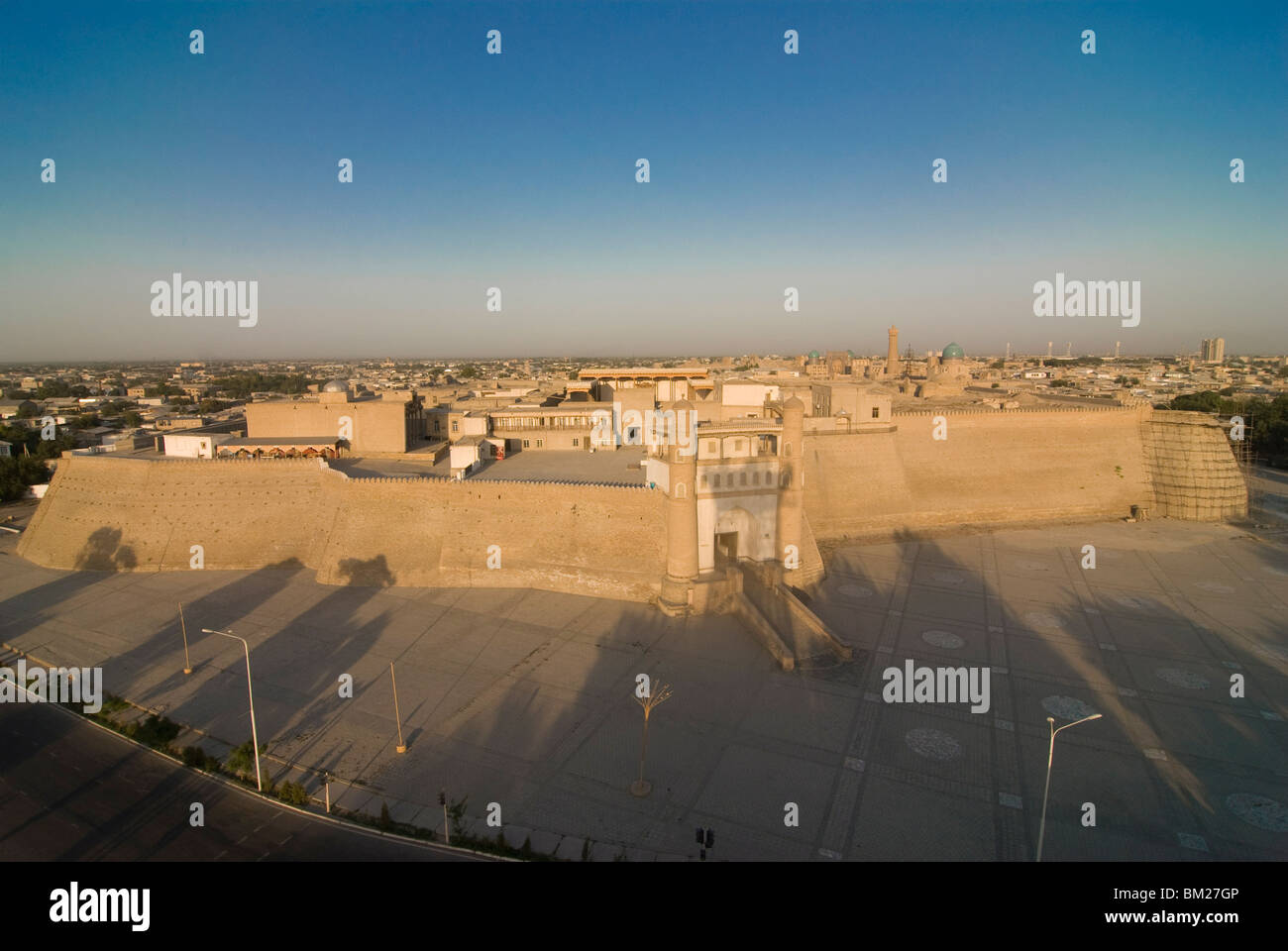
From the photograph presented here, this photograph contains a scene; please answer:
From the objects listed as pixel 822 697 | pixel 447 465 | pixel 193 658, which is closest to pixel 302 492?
pixel 447 465

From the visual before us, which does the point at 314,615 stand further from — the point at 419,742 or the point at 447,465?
the point at 447,465

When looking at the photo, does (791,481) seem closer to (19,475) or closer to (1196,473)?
(1196,473)

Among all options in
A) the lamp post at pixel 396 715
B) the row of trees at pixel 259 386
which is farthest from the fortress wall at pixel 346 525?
the row of trees at pixel 259 386

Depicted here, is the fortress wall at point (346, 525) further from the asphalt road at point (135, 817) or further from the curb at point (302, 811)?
the asphalt road at point (135, 817)

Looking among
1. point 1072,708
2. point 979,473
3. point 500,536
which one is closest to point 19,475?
point 500,536

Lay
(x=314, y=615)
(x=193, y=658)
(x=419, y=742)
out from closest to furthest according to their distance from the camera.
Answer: (x=419, y=742) → (x=193, y=658) → (x=314, y=615)

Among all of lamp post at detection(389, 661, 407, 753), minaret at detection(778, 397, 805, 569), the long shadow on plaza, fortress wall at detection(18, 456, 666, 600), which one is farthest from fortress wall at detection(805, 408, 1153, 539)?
lamp post at detection(389, 661, 407, 753)
